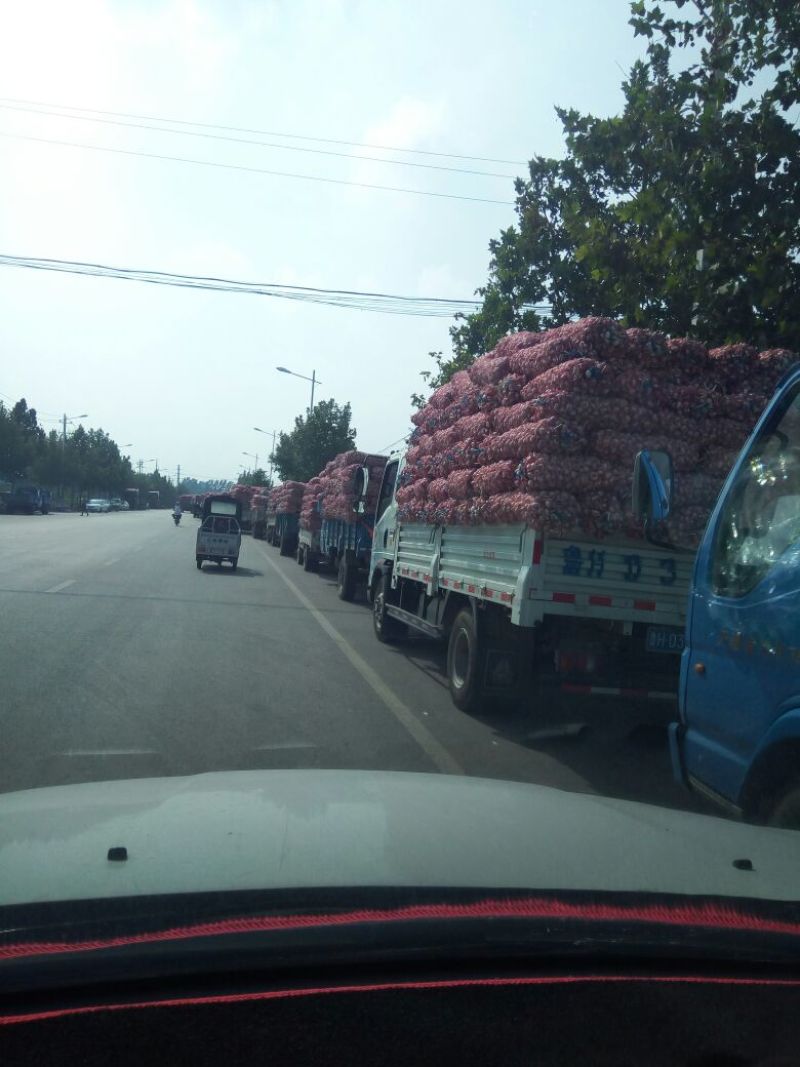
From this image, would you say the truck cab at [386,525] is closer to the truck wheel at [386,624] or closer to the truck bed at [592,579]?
the truck wheel at [386,624]

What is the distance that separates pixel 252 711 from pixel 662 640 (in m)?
3.40

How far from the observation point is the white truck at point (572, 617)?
7387 mm

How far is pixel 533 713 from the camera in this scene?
8953mm

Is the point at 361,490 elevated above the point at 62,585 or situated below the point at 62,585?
above

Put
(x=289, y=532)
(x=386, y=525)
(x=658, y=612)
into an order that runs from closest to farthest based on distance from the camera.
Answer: (x=658, y=612) < (x=386, y=525) < (x=289, y=532)

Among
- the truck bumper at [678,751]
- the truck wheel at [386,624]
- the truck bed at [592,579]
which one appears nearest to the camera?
the truck bumper at [678,751]

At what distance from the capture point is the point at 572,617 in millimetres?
7711

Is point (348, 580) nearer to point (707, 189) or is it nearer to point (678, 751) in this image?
point (707, 189)

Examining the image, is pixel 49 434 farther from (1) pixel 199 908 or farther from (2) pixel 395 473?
(1) pixel 199 908

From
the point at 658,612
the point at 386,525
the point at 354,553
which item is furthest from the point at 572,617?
the point at 354,553

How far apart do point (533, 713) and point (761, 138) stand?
6.41 m

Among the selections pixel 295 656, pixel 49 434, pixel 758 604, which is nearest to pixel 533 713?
pixel 295 656

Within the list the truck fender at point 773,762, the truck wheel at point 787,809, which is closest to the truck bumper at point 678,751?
the truck fender at point 773,762

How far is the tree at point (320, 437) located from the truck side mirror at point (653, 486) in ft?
166
